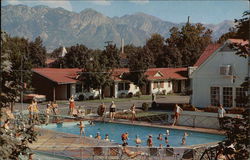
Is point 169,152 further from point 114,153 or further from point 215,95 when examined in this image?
point 215,95

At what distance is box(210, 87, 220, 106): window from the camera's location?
91.9ft

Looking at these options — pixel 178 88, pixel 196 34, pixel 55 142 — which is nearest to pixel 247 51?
pixel 55 142

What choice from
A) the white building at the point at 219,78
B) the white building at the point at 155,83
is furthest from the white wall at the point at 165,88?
the white building at the point at 219,78

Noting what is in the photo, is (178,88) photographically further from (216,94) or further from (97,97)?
(216,94)

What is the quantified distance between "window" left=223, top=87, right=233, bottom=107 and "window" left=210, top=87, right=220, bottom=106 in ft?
1.79

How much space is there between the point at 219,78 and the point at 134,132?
774 centimetres

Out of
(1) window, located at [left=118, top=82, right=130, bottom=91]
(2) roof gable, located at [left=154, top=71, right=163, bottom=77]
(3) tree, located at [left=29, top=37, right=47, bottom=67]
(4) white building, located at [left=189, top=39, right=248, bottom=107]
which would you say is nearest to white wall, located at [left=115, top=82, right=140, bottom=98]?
(1) window, located at [left=118, top=82, right=130, bottom=91]

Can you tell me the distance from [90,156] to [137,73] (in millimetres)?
32074

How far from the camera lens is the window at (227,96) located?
89.1 ft

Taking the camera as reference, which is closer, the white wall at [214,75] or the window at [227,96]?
the white wall at [214,75]

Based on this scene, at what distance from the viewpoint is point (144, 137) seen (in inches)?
922

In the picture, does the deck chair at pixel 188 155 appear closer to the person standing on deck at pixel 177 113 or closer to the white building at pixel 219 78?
→ the person standing on deck at pixel 177 113

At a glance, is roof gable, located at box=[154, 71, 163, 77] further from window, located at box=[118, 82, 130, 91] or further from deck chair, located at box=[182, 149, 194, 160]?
deck chair, located at box=[182, 149, 194, 160]

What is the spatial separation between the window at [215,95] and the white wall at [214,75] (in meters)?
0.24
